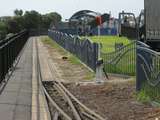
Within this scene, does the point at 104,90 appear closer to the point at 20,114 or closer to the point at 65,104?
the point at 65,104

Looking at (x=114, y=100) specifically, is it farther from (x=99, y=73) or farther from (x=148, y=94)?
(x=99, y=73)

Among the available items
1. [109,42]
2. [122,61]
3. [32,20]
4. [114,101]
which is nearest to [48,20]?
[32,20]

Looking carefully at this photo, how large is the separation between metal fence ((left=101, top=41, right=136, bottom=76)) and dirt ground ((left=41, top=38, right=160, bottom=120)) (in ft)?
5.01

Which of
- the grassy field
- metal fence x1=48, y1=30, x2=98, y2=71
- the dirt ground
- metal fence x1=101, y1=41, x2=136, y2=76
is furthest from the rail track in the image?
the grassy field

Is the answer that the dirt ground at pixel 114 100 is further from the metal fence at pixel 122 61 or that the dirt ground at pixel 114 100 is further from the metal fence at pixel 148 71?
the metal fence at pixel 122 61

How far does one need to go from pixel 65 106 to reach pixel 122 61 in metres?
7.97

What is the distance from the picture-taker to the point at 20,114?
1277 cm

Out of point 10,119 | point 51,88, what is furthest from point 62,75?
point 10,119

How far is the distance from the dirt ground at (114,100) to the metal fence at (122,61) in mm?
1529

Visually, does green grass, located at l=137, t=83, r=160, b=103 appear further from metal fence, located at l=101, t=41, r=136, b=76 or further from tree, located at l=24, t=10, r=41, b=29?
tree, located at l=24, t=10, r=41, b=29

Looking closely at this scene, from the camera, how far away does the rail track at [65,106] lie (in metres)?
13.0

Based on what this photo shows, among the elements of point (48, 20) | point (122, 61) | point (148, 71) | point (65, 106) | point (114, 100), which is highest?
point (148, 71)

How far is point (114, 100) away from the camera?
15.3 m

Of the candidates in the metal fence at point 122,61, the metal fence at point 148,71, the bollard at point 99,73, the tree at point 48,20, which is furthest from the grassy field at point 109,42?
the tree at point 48,20
